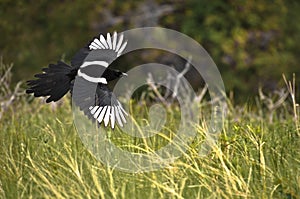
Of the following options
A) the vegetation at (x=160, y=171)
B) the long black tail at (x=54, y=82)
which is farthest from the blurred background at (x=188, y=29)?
the long black tail at (x=54, y=82)

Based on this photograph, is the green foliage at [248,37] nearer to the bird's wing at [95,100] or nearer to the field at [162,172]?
the field at [162,172]

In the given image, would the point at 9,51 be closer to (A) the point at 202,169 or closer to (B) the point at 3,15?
(B) the point at 3,15

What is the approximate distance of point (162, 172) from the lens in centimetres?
368

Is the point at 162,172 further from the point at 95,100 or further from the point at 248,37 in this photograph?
the point at 248,37

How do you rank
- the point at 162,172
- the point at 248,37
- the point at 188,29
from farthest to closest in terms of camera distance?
the point at 248,37, the point at 188,29, the point at 162,172

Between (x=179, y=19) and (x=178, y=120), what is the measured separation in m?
6.03

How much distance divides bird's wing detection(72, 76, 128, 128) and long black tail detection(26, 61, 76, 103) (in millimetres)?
72

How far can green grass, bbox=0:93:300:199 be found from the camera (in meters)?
3.41

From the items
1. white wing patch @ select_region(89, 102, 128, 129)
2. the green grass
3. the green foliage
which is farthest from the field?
the green foliage

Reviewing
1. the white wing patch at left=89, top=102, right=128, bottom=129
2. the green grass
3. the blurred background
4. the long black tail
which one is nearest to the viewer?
the green grass

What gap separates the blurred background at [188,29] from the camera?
1099cm

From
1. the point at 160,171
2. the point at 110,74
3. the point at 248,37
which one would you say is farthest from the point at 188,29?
the point at 160,171

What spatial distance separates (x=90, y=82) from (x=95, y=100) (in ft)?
0.33

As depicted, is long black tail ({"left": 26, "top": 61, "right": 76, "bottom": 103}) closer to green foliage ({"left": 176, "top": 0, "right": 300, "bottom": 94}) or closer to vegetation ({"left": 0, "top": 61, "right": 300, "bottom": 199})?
vegetation ({"left": 0, "top": 61, "right": 300, "bottom": 199})
